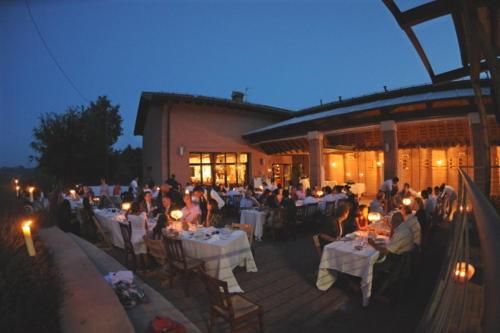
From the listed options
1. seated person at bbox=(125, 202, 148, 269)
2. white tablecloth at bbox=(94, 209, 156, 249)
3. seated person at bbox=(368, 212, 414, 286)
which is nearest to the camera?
seated person at bbox=(368, 212, 414, 286)

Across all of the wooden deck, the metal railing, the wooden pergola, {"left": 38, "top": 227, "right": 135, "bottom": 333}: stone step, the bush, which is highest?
the wooden pergola

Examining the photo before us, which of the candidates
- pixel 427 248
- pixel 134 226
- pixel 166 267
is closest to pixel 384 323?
pixel 427 248

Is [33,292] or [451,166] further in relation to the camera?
[451,166]

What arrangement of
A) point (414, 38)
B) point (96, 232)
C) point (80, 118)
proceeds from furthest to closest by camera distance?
point (80, 118) → point (96, 232) → point (414, 38)

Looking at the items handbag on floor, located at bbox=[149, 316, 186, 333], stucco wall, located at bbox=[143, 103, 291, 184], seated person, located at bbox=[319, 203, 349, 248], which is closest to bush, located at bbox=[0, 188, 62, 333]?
handbag on floor, located at bbox=[149, 316, 186, 333]

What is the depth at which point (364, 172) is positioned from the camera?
20.0 metres

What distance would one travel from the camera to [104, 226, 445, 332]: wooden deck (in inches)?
183

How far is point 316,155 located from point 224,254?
397 inches

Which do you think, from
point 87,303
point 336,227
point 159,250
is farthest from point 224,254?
point 87,303

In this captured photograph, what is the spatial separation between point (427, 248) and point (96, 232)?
1042 cm

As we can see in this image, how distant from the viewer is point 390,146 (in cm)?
1256

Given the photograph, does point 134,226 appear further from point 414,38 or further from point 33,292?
point 414,38

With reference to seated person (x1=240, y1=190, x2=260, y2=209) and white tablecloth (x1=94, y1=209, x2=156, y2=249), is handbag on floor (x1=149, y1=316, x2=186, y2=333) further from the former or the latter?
seated person (x1=240, y1=190, x2=260, y2=209)

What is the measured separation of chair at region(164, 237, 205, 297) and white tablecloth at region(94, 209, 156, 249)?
227 cm
